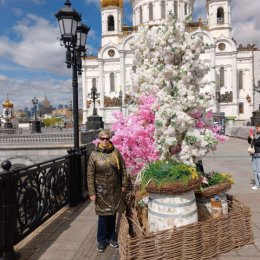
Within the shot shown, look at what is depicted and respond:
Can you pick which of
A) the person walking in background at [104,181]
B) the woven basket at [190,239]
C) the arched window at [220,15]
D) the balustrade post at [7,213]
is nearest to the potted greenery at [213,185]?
the woven basket at [190,239]

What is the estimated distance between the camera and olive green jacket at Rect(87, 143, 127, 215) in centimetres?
400

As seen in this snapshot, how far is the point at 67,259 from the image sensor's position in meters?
3.88

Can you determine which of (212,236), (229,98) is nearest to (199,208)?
(212,236)

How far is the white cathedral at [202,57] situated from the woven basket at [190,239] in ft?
154

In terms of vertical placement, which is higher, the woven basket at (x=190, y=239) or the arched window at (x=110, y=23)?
the arched window at (x=110, y=23)

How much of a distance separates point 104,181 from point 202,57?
4982cm

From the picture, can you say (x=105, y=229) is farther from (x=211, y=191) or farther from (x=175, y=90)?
Answer: (x=175, y=90)

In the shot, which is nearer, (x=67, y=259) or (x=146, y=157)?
(x=67, y=259)

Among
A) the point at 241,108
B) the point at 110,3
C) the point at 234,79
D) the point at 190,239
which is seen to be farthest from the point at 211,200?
the point at 110,3

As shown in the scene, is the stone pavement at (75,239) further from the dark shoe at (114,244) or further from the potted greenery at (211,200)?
the potted greenery at (211,200)

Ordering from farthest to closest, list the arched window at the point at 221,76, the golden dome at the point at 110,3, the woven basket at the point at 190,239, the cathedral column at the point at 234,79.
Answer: the golden dome at the point at 110,3 < the arched window at the point at 221,76 < the cathedral column at the point at 234,79 < the woven basket at the point at 190,239

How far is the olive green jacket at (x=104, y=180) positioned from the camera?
3996mm

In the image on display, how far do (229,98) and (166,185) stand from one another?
51.2 metres

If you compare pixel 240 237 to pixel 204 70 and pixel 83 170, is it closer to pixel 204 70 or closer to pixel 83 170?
pixel 204 70
